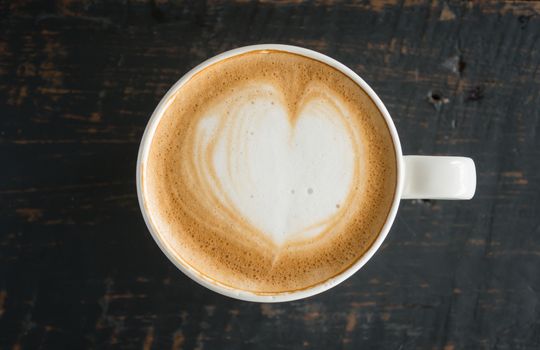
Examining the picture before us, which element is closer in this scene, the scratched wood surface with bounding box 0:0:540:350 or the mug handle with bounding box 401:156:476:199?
the mug handle with bounding box 401:156:476:199

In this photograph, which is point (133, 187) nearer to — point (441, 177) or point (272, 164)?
point (272, 164)

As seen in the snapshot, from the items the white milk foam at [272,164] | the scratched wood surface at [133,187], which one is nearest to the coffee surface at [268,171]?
the white milk foam at [272,164]

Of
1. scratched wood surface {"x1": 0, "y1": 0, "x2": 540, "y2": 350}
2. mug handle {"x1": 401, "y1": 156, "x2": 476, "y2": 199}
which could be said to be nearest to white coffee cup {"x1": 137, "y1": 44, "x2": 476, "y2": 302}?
mug handle {"x1": 401, "y1": 156, "x2": 476, "y2": 199}

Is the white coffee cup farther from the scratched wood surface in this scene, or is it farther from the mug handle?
the scratched wood surface

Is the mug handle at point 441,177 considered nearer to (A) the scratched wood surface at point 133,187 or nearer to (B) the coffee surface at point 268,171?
(B) the coffee surface at point 268,171

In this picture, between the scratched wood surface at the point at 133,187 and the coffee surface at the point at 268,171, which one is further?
the scratched wood surface at the point at 133,187

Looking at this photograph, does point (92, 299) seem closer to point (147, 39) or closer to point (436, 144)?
point (147, 39)
